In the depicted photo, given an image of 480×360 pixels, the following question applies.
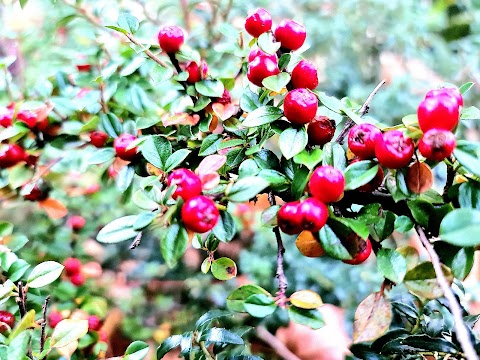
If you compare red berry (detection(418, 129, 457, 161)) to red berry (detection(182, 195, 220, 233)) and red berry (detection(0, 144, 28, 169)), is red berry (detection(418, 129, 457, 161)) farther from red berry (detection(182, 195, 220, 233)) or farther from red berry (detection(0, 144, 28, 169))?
red berry (detection(0, 144, 28, 169))

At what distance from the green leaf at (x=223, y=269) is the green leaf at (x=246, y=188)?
13cm

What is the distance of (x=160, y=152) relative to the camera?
539 mm

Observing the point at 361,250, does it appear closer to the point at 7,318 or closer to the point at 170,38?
the point at 170,38

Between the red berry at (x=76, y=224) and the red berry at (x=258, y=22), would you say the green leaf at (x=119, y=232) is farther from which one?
the red berry at (x=76, y=224)

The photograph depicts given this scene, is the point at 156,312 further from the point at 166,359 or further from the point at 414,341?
the point at 414,341

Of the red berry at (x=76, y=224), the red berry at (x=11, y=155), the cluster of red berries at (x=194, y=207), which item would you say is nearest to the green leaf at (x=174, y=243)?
the cluster of red berries at (x=194, y=207)

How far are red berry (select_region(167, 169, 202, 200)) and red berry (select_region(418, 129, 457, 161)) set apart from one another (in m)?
0.22

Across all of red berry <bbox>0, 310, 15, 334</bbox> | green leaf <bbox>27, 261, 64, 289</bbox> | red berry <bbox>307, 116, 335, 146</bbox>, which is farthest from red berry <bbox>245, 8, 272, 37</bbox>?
red berry <bbox>0, 310, 15, 334</bbox>

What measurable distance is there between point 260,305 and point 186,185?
0.14 meters

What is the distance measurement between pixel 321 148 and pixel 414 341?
252mm

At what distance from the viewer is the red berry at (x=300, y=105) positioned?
48 cm

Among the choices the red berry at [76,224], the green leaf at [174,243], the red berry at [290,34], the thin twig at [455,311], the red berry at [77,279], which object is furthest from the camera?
the red berry at [76,224]

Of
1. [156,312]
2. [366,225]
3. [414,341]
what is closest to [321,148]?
[366,225]

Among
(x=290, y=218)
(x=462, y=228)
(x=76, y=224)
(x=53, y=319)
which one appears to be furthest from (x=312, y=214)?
(x=76, y=224)
